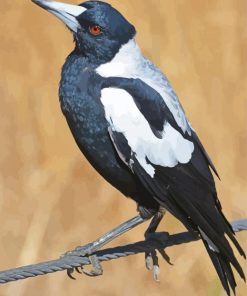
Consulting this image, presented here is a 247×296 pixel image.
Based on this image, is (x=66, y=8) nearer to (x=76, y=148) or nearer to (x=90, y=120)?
(x=90, y=120)

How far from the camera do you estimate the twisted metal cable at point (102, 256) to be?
12.6 ft

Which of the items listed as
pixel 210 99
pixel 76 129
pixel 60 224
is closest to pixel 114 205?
pixel 60 224

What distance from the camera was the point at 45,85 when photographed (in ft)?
21.3

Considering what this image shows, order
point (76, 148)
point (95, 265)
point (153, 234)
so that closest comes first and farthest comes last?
point (95, 265), point (153, 234), point (76, 148)

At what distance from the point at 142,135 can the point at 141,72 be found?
247 mm

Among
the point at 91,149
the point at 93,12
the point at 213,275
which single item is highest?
the point at 93,12

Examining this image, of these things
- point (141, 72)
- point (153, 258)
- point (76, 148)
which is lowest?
point (153, 258)

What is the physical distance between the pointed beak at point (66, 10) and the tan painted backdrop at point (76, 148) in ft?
6.37

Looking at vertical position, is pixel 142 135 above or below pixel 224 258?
above

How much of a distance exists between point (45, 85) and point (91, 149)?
7.01ft

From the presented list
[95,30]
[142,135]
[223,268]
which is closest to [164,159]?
[142,135]

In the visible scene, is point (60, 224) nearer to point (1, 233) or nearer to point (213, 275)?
point (1, 233)

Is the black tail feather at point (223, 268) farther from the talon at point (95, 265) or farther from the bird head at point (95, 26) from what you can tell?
the bird head at point (95, 26)

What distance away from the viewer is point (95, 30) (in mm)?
4531
